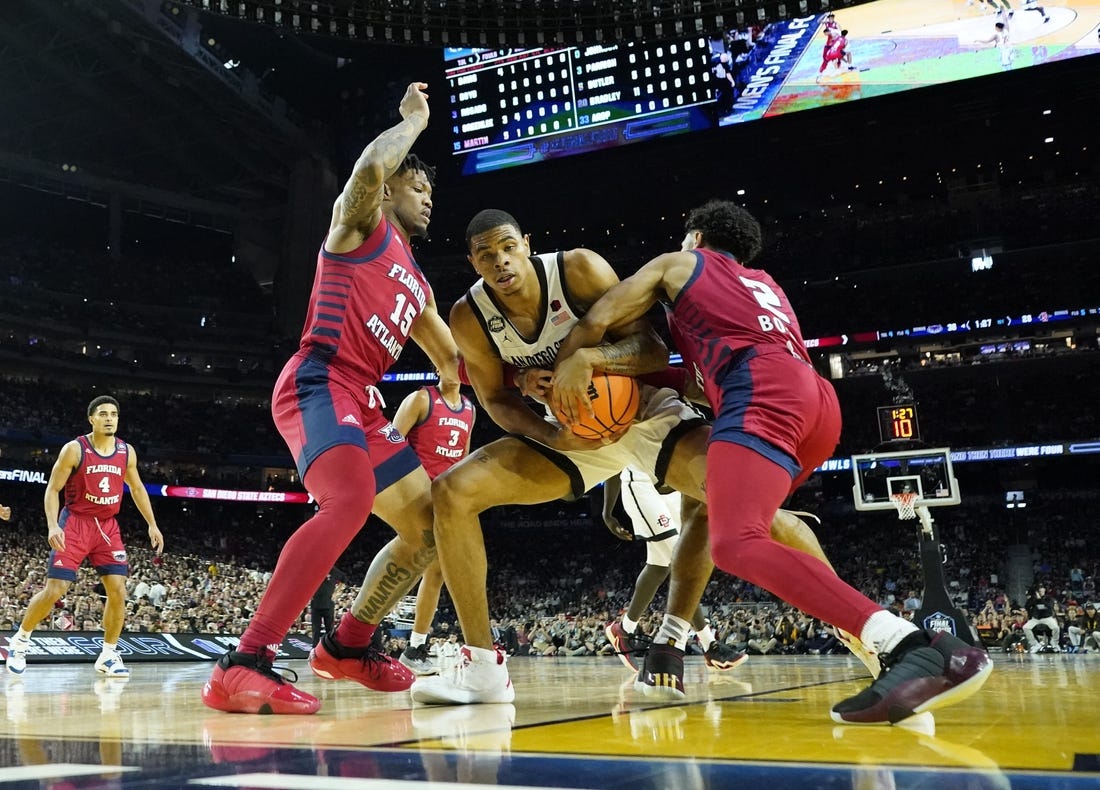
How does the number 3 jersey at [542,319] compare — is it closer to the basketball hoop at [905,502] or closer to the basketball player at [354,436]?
the basketball player at [354,436]

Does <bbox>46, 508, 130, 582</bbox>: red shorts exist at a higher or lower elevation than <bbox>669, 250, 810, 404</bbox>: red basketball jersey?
lower

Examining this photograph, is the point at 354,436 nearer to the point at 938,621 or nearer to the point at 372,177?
the point at 372,177

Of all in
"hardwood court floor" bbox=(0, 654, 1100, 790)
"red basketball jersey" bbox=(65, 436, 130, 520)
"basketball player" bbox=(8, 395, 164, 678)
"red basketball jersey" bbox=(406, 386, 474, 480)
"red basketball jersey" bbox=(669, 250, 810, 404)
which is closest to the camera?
"hardwood court floor" bbox=(0, 654, 1100, 790)

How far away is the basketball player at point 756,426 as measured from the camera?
2439mm

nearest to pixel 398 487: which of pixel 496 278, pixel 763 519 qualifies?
pixel 496 278

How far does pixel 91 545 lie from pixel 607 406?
6.11 meters

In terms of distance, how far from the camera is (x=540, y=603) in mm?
27562

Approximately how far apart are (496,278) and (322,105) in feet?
96.0

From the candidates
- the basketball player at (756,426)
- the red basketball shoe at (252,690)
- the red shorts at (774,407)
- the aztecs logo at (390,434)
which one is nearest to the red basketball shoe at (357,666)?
the red basketball shoe at (252,690)

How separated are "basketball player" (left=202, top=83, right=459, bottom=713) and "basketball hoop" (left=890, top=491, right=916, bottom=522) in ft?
23.1

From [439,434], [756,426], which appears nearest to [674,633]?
[756,426]

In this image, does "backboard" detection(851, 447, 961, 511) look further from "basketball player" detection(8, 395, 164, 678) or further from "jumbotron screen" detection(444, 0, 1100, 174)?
"jumbotron screen" detection(444, 0, 1100, 174)

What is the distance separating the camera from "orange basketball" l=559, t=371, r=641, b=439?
3451mm

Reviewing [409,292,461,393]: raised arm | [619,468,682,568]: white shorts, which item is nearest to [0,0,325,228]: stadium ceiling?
[619,468,682,568]: white shorts
